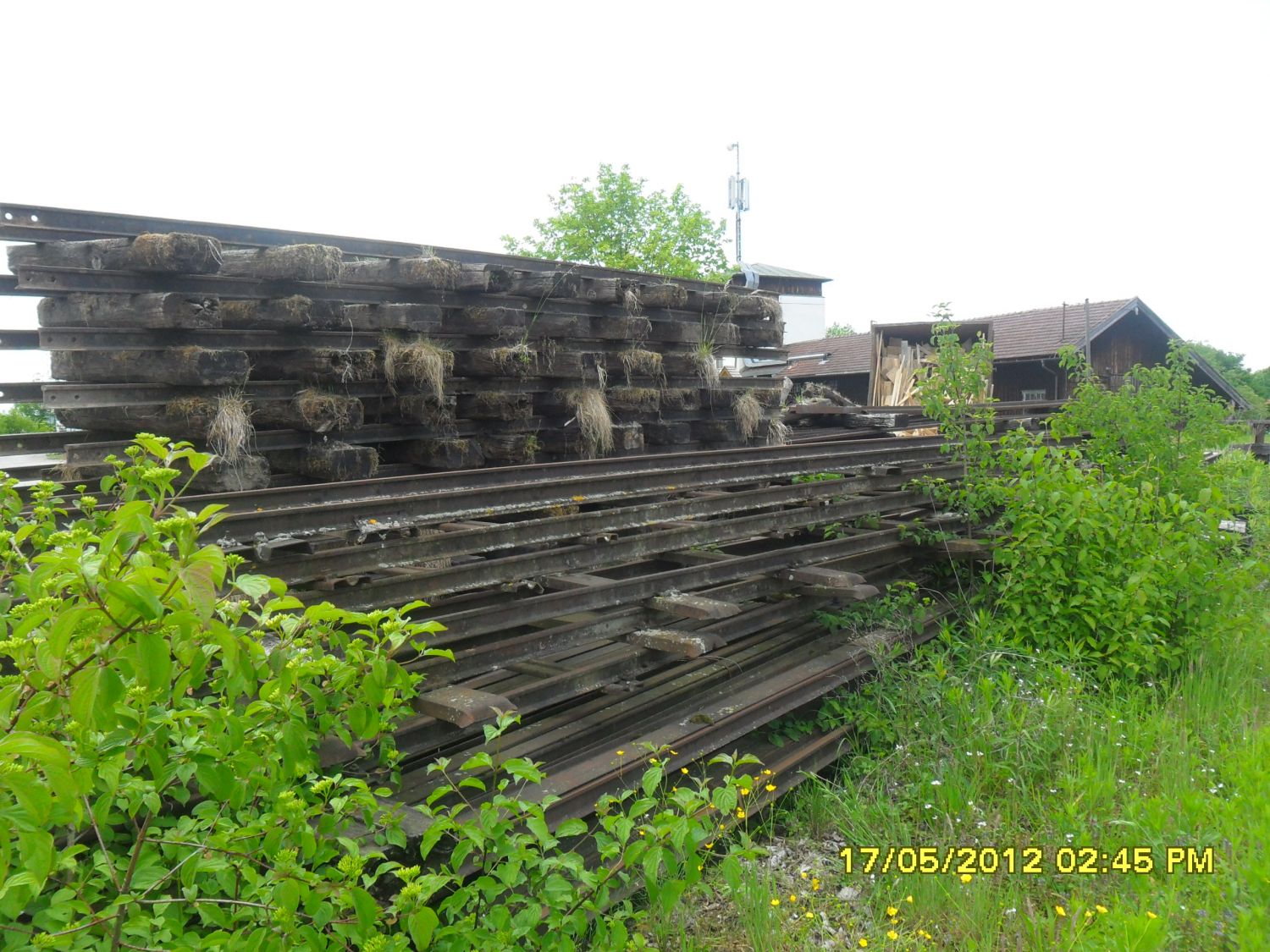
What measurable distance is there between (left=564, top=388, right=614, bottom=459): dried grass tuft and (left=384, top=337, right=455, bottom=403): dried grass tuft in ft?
4.20

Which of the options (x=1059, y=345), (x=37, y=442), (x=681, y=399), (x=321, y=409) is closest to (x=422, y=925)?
(x=321, y=409)

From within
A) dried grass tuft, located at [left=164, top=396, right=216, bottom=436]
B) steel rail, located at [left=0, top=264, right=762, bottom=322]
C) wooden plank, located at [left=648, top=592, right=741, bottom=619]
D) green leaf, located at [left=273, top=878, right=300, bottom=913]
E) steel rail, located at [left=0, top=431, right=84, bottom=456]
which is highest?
steel rail, located at [left=0, top=264, right=762, bottom=322]

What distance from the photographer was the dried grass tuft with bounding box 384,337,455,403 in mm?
5863

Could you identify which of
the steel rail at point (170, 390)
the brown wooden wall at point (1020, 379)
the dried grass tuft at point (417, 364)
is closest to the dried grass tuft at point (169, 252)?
the steel rail at point (170, 390)

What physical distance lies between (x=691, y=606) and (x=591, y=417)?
250 centimetres

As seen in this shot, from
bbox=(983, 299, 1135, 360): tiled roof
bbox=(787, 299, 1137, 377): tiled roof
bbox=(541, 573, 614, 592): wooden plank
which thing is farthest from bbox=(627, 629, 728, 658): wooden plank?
bbox=(983, 299, 1135, 360): tiled roof

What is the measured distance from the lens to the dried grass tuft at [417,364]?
586 cm

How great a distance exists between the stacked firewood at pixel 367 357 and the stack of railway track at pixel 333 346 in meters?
0.01

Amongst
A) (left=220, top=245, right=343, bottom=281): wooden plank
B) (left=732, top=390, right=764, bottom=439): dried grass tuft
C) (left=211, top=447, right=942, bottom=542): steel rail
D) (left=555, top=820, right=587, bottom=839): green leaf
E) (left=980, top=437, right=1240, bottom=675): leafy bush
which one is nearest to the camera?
(left=555, top=820, right=587, bottom=839): green leaf

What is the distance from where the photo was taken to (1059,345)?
73.4ft

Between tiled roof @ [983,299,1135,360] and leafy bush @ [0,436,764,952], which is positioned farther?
tiled roof @ [983,299,1135,360]

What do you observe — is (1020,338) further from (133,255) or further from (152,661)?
(152,661)

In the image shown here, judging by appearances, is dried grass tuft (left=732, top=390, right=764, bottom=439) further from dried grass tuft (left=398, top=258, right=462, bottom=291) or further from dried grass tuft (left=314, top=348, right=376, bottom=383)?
dried grass tuft (left=314, top=348, right=376, bottom=383)

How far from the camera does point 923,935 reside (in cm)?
400
